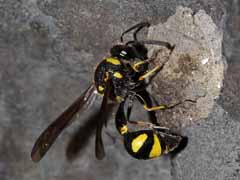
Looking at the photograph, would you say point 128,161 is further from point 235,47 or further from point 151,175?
point 235,47

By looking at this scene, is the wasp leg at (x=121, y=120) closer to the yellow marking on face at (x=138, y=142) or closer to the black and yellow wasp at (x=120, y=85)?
the black and yellow wasp at (x=120, y=85)

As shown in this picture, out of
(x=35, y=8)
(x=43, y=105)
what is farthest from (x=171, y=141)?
(x=35, y=8)

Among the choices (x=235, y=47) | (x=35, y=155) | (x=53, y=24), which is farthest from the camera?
(x=53, y=24)

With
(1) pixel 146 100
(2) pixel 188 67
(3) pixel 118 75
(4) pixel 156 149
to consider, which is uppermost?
(2) pixel 188 67

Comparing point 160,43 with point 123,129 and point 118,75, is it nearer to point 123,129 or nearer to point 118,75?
point 118,75

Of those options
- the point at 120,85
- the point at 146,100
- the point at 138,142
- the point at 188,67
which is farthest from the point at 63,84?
the point at 188,67
